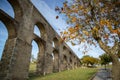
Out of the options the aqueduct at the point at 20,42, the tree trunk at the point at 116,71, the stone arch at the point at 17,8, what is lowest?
the tree trunk at the point at 116,71

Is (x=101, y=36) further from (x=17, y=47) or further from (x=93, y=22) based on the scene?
(x=17, y=47)

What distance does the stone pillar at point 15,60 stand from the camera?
476 inches

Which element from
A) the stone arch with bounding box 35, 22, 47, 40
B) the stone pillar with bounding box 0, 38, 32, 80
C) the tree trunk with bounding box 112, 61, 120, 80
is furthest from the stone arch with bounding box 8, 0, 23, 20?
the tree trunk with bounding box 112, 61, 120, 80

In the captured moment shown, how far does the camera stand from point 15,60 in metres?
13.1

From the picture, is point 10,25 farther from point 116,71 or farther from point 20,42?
point 116,71

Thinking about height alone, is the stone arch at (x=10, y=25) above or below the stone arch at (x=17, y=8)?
below

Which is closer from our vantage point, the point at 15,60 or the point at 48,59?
the point at 15,60

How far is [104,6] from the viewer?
9.10 metres

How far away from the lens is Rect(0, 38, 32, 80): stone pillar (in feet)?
39.7

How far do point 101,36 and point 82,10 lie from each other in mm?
2443

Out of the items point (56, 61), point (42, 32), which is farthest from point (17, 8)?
point (56, 61)

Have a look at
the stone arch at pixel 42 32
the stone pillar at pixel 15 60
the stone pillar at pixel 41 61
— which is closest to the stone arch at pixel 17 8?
the stone pillar at pixel 15 60

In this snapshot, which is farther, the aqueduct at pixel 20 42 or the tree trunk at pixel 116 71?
the aqueduct at pixel 20 42

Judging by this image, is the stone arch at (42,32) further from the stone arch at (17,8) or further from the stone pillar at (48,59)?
the stone arch at (17,8)
